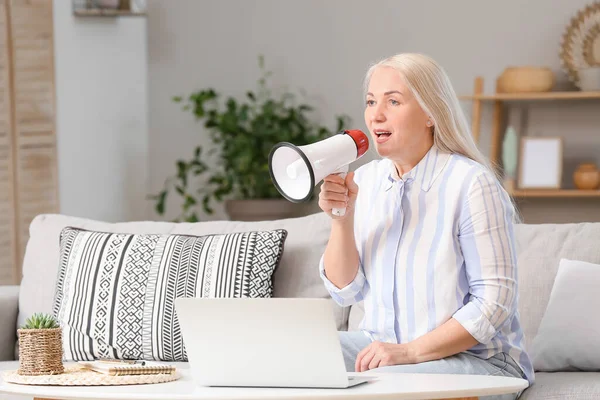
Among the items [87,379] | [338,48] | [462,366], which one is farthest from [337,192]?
[338,48]

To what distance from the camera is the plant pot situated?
14.2 feet

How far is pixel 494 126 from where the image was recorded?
170 inches

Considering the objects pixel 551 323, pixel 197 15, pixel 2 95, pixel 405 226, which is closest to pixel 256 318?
pixel 405 226

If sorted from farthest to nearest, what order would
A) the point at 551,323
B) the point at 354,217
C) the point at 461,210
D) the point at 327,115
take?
the point at 327,115
the point at 551,323
the point at 354,217
the point at 461,210


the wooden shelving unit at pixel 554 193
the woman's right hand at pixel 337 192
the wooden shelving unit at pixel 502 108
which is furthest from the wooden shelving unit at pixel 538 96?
the woman's right hand at pixel 337 192

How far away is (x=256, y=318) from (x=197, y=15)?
144 inches

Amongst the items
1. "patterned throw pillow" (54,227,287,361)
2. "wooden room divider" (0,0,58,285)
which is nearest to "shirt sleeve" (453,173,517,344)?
"patterned throw pillow" (54,227,287,361)

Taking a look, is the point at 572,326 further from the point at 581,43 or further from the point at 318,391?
the point at 581,43

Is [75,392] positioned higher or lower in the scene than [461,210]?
lower

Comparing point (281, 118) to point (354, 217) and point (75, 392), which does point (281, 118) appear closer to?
point (354, 217)

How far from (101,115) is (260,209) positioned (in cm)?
87

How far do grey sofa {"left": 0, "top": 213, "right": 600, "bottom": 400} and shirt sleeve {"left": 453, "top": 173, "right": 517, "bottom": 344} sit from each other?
262 mm

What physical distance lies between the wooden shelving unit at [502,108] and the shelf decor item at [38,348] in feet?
9.62

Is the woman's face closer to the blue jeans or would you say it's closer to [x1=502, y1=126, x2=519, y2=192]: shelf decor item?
the blue jeans
